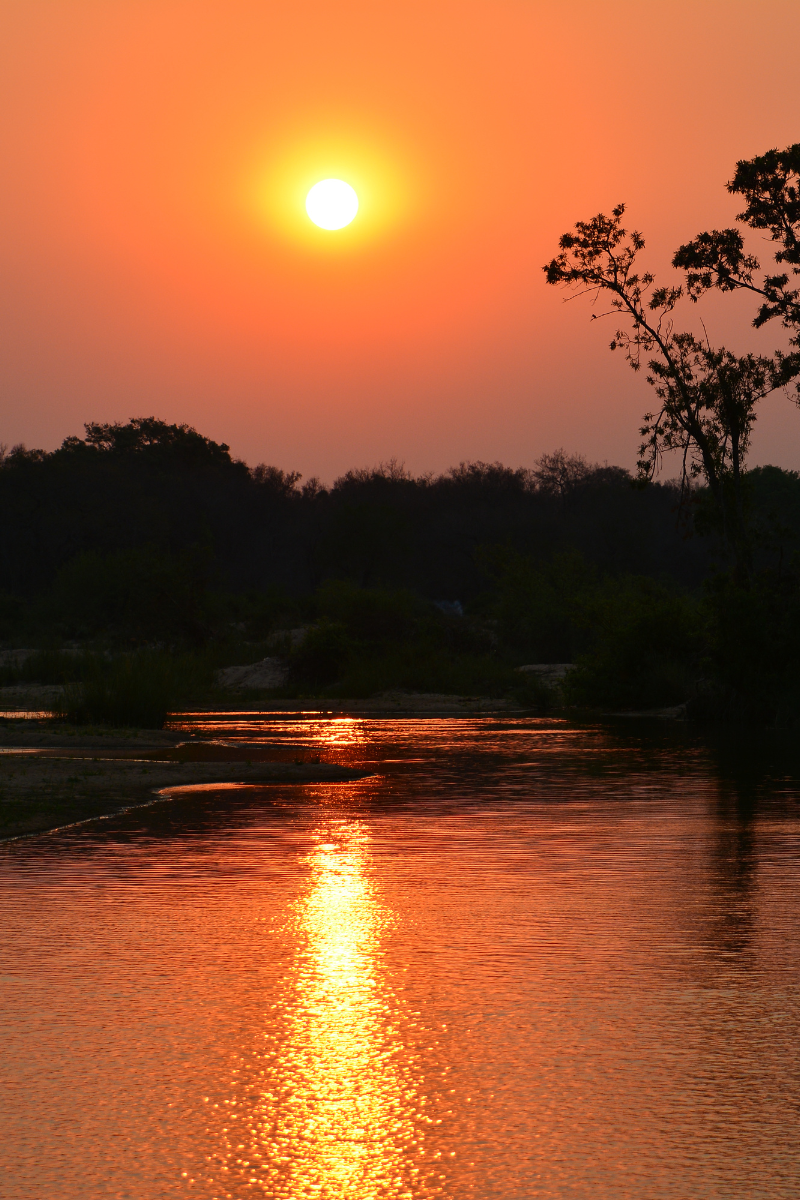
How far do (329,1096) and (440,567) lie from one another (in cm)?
8985

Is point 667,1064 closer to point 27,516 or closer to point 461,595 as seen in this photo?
point 27,516

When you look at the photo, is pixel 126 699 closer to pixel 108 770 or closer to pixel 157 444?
pixel 108 770

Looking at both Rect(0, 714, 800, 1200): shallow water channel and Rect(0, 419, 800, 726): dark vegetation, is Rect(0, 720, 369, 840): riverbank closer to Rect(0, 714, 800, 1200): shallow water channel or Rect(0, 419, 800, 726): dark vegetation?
Rect(0, 714, 800, 1200): shallow water channel

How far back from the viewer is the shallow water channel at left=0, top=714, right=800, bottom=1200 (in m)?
5.13

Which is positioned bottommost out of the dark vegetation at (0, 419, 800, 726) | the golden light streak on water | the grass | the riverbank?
the golden light streak on water

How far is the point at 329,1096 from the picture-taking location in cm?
586

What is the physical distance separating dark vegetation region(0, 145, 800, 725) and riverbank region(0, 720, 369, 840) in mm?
4307

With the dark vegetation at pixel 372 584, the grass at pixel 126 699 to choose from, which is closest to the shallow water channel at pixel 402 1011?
the grass at pixel 126 699

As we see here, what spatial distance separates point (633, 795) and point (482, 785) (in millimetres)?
2228

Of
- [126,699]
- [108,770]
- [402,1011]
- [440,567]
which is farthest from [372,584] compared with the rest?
[402,1011]

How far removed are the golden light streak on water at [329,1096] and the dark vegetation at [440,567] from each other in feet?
79.2

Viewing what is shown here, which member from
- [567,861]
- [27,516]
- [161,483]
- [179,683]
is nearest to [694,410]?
[179,683]

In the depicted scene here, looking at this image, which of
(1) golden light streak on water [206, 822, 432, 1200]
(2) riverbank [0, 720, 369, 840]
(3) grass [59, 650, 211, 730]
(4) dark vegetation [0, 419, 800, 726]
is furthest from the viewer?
(4) dark vegetation [0, 419, 800, 726]

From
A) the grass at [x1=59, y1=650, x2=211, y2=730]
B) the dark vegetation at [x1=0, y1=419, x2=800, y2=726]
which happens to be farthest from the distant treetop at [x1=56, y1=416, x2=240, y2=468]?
the grass at [x1=59, y1=650, x2=211, y2=730]
